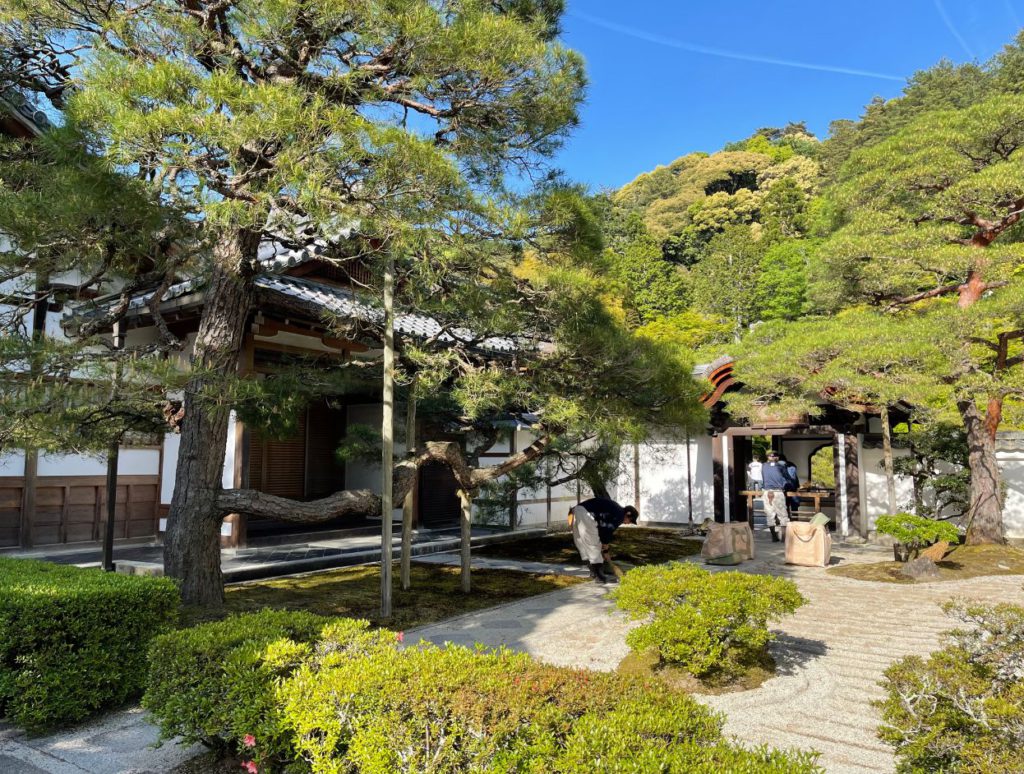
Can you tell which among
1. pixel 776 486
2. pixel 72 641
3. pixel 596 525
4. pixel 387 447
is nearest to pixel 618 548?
pixel 596 525

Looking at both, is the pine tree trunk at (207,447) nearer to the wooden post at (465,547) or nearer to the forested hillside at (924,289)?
the wooden post at (465,547)

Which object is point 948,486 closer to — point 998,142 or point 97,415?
point 998,142

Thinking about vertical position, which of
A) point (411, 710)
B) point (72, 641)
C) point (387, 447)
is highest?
point (387, 447)

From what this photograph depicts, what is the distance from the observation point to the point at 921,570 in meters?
8.40

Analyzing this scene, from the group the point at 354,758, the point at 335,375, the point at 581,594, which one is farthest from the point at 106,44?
the point at 581,594

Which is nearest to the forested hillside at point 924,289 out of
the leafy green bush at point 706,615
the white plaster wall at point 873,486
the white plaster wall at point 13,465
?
the white plaster wall at point 873,486

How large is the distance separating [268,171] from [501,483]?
23.5ft

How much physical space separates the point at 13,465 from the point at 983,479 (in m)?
14.0

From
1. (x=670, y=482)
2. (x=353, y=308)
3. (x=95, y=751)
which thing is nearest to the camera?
(x=95, y=751)

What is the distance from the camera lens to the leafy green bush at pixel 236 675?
10.0 feet

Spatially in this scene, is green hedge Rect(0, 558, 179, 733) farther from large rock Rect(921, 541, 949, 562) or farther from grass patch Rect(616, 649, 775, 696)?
large rock Rect(921, 541, 949, 562)

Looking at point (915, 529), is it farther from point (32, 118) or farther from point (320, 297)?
point (32, 118)

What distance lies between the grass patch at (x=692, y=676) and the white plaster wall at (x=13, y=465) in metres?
8.66

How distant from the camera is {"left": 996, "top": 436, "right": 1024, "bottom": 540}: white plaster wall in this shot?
38.5 ft
